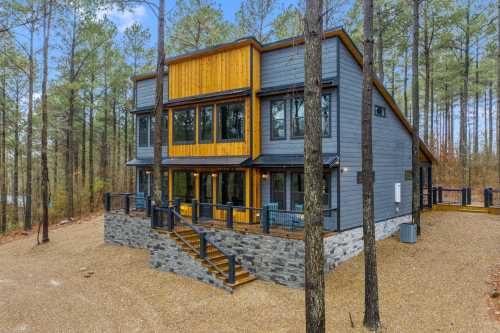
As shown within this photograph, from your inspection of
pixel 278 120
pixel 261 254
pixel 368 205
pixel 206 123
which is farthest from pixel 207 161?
pixel 368 205

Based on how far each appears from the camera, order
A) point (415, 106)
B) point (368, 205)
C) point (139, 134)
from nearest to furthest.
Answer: point (368, 205) < point (415, 106) < point (139, 134)

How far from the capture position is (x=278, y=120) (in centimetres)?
1275

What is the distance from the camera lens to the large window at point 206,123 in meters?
14.2

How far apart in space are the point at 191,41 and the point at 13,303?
1926cm

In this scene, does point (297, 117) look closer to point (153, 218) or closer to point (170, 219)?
point (170, 219)

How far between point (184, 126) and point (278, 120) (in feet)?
16.7

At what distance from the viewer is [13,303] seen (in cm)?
945

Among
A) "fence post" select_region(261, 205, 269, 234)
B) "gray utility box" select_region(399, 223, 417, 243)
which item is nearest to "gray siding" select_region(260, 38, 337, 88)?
"fence post" select_region(261, 205, 269, 234)

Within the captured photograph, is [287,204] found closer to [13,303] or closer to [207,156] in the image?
[207,156]

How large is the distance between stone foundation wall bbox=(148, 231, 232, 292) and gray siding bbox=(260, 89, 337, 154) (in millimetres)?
5250

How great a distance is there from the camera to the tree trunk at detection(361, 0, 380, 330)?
738cm

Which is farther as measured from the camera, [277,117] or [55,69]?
[55,69]

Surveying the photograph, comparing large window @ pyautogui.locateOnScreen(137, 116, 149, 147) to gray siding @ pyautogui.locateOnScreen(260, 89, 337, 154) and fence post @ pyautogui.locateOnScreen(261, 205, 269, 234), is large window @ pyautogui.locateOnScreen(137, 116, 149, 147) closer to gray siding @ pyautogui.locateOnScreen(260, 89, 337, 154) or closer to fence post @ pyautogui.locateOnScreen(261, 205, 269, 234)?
gray siding @ pyautogui.locateOnScreen(260, 89, 337, 154)

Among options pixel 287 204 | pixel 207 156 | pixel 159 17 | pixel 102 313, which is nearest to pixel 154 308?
pixel 102 313
